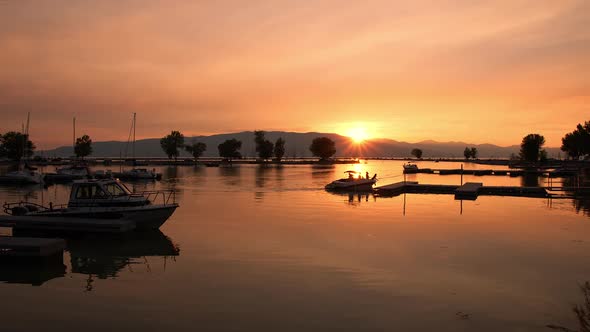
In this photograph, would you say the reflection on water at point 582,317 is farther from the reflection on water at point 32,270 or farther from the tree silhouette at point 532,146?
the tree silhouette at point 532,146

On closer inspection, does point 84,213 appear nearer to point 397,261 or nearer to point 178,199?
point 397,261

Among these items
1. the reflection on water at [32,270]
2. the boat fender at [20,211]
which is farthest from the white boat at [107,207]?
the reflection on water at [32,270]

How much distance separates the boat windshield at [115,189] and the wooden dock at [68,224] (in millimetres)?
2199

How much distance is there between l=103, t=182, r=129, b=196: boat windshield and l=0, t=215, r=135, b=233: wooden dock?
2199 mm

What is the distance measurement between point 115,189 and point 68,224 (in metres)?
3.54

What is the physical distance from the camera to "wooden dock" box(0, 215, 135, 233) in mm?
25781

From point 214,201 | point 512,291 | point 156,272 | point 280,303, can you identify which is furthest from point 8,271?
point 214,201

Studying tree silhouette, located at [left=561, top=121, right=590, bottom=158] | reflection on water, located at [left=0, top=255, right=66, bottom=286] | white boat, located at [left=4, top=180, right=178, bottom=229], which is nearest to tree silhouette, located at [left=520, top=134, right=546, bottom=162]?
tree silhouette, located at [left=561, top=121, right=590, bottom=158]

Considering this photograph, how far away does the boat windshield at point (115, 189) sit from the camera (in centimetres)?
Result: 2831

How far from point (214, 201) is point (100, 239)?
22855 mm

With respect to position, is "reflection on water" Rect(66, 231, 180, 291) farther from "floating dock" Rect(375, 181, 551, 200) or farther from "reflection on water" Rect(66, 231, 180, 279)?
"floating dock" Rect(375, 181, 551, 200)

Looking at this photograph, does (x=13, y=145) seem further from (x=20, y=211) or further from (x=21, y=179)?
(x=20, y=211)

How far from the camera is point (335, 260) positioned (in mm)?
21344

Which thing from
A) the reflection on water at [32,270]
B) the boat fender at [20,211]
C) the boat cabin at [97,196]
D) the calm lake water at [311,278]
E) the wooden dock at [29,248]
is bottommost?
the reflection on water at [32,270]
